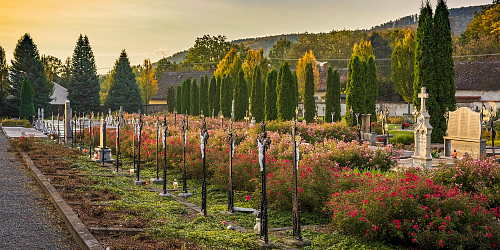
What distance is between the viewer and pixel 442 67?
19906mm

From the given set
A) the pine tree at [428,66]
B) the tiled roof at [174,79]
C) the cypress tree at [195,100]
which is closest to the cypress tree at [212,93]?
the cypress tree at [195,100]

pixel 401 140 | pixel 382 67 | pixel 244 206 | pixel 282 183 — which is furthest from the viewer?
pixel 382 67

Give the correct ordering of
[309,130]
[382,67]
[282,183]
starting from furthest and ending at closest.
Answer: [382,67] < [309,130] < [282,183]

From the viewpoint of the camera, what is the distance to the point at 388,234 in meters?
6.59

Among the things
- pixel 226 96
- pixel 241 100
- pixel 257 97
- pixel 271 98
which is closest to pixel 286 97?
pixel 271 98

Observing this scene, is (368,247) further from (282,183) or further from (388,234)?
(282,183)

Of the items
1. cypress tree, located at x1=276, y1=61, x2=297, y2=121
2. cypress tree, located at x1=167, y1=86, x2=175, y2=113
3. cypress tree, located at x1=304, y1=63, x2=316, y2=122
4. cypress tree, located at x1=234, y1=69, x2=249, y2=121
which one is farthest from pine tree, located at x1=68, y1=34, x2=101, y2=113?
cypress tree, located at x1=304, y1=63, x2=316, y2=122

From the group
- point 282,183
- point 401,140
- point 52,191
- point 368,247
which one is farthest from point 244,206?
point 401,140

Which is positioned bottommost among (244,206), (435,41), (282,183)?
(244,206)

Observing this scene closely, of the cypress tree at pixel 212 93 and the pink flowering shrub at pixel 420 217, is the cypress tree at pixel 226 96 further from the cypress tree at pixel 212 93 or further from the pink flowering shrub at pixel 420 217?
the pink flowering shrub at pixel 420 217

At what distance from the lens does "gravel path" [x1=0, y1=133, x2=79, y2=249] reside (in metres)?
6.65

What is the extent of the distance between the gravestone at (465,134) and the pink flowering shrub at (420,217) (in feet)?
29.0

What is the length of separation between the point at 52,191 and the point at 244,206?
456 centimetres

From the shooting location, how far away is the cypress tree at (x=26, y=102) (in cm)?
4534
